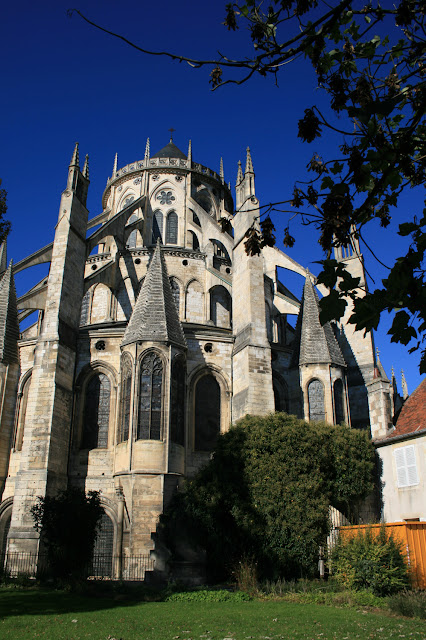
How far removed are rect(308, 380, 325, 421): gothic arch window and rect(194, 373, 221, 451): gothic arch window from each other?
3521 mm

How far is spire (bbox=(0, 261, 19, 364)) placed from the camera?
22469mm

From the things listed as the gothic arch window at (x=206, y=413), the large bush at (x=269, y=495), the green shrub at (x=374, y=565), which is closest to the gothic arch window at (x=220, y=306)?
the gothic arch window at (x=206, y=413)

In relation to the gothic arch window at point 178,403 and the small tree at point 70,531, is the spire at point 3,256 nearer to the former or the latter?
the gothic arch window at point 178,403

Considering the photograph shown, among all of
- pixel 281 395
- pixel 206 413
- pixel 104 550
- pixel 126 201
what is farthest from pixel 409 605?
pixel 126 201

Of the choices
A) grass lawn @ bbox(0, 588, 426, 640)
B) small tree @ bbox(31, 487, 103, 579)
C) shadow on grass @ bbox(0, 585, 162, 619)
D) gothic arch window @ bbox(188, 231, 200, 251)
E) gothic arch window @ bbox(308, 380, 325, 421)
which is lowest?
grass lawn @ bbox(0, 588, 426, 640)

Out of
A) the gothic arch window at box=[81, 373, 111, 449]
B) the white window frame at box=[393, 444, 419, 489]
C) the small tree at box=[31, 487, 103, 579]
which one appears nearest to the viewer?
the small tree at box=[31, 487, 103, 579]

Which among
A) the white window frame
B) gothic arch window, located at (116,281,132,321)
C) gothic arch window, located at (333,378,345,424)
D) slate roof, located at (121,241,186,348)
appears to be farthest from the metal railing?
gothic arch window, located at (116,281,132,321)

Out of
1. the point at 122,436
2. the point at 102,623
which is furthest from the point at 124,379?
the point at 102,623

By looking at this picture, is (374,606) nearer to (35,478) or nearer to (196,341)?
(35,478)

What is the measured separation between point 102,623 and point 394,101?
30.5 feet

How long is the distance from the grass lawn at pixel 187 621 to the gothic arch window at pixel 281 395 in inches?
436

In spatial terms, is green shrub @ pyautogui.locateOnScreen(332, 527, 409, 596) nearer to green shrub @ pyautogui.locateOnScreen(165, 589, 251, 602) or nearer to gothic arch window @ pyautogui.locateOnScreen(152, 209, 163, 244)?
green shrub @ pyautogui.locateOnScreen(165, 589, 251, 602)

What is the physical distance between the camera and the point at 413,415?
19.2 meters

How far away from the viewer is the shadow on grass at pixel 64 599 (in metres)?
11.4
